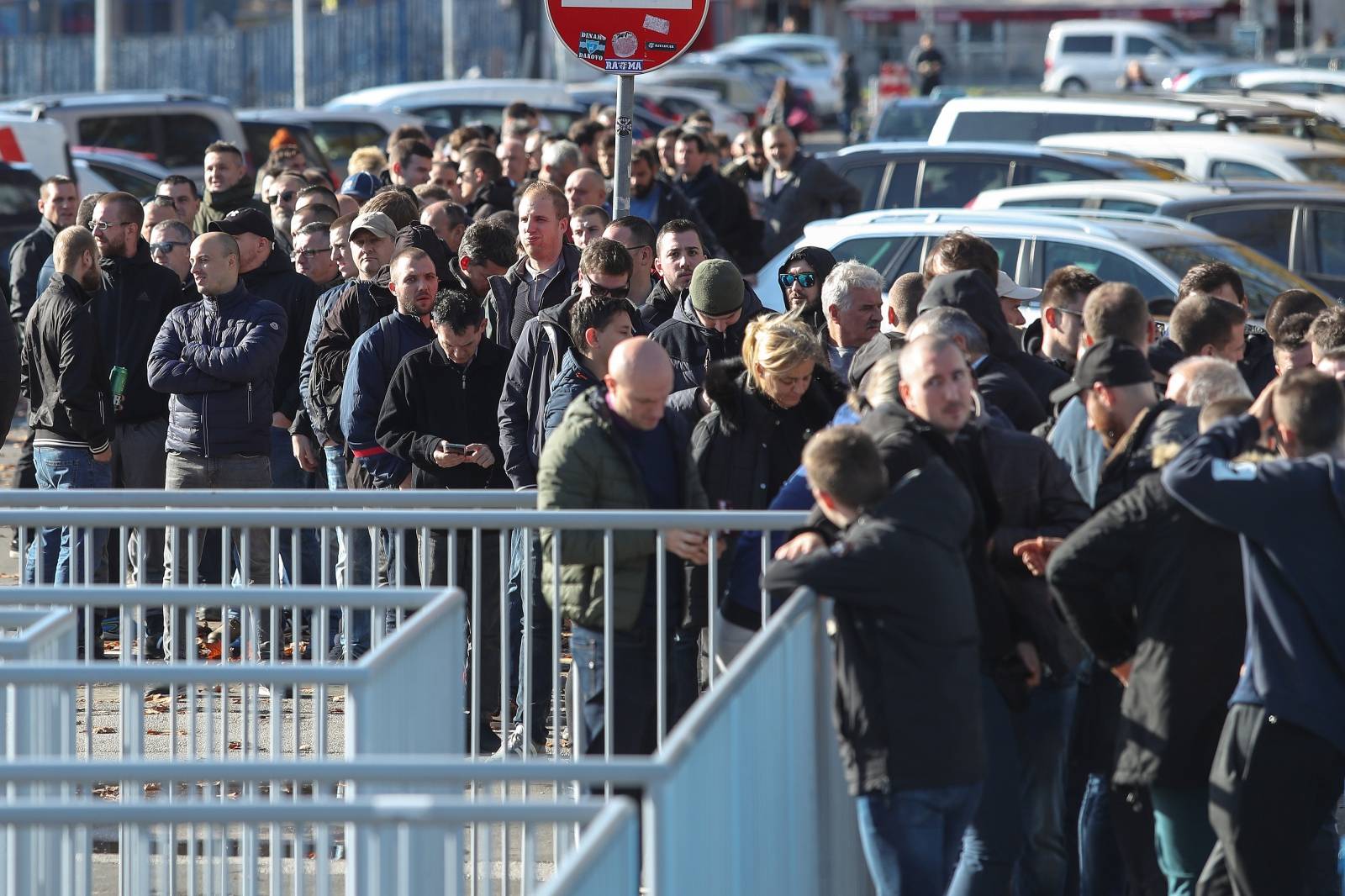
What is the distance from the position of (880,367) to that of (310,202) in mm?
5369

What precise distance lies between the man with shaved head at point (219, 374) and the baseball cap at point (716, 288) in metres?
1.96

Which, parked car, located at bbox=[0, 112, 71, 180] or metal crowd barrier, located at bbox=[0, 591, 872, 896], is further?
parked car, located at bbox=[0, 112, 71, 180]

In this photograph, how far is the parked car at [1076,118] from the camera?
19219 mm

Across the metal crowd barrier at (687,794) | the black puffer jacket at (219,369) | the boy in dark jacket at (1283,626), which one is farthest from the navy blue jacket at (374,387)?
the boy in dark jacket at (1283,626)

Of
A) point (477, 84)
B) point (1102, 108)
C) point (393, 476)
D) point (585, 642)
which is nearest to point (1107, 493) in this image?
point (585, 642)

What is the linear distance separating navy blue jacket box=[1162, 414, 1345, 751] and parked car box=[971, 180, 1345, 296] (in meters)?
8.66

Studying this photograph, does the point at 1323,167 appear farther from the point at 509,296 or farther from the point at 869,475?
the point at 869,475

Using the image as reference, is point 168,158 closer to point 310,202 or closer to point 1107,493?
point 310,202

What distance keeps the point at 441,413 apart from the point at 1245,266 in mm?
5716

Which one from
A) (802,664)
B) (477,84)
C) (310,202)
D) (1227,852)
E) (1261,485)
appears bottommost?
(1227,852)

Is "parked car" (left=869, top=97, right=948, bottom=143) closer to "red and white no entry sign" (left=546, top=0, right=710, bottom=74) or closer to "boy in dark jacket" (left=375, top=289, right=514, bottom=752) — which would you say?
"red and white no entry sign" (left=546, top=0, right=710, bottom=74)

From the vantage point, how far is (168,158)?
21703 mm

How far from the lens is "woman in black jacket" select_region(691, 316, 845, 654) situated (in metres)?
6.41

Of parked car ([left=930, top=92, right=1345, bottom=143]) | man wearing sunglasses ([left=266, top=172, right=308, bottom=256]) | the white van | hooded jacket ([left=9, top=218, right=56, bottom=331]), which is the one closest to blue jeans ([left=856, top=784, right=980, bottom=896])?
man wearing sunglasses ([left=266, top=172, right=308, bottom=256])
